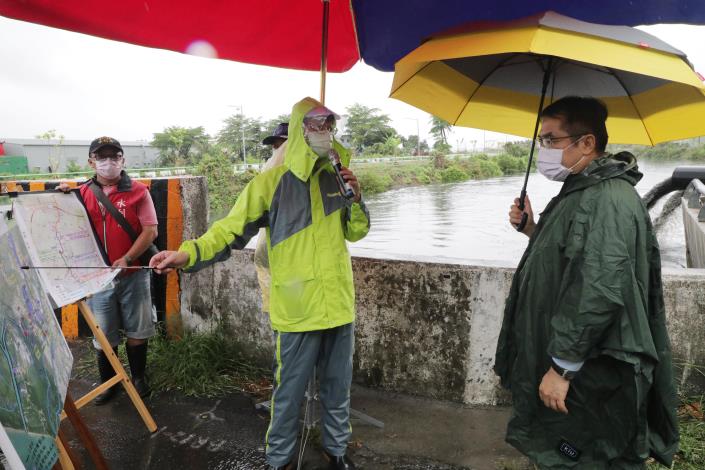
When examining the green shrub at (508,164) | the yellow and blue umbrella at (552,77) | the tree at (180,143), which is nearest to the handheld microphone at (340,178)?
the yellow and blue umbrella at (552,77)

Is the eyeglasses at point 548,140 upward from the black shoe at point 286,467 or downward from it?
upward

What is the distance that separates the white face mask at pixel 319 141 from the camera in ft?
7.30

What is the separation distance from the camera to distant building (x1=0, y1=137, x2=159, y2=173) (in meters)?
38.6

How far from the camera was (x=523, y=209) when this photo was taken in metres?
2.29

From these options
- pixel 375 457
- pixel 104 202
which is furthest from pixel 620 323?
pixel 104 202

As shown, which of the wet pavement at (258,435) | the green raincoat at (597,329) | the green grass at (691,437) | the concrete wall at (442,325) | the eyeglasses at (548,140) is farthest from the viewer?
the concrete wall at (442,325)

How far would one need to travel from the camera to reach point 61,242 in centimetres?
253

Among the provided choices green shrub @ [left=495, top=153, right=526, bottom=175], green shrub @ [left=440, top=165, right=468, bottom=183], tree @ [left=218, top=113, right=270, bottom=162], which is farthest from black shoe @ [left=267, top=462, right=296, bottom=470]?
tree @ [left=218, top=113, right=270, bottom=162]

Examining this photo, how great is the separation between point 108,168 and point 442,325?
2.55m

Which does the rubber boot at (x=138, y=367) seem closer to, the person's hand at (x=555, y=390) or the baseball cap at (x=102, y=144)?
the baseball cap at (x=102, y=144)

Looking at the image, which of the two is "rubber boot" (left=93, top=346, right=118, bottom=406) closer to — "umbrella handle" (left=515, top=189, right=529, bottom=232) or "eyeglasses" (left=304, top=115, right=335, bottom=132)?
"eyeglasses" (left=304, top=115, right=335, bottom=132)

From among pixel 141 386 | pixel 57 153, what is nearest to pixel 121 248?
pixel 141 386

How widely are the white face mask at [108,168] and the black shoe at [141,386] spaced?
4.96 feet

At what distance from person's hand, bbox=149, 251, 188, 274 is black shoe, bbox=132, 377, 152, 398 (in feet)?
5.72
